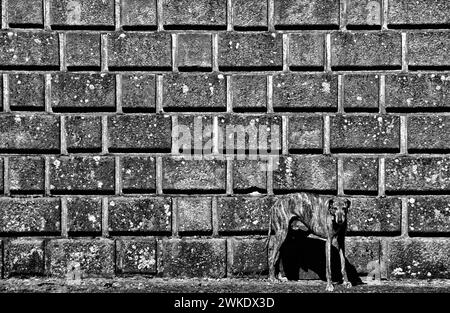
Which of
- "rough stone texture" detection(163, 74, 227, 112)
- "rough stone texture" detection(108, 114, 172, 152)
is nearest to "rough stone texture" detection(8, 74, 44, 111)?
"rough stone texture" detection(108, 114, 172, 152)

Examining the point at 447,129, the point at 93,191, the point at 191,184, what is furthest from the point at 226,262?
the point at 447,129

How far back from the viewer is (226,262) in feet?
20.2

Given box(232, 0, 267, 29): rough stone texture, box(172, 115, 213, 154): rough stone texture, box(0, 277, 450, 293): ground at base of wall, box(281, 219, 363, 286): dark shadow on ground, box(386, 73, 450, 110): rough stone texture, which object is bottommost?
box(0, 277, 450, 293): ground at base of wall

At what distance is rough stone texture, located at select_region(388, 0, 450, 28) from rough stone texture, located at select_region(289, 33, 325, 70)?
0.63m

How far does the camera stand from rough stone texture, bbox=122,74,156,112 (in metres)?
6.11

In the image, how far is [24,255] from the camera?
6.16 m

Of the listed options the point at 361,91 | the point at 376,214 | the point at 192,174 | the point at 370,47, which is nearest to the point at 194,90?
the point at 192,174

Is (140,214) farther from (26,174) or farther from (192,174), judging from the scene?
(26,174)

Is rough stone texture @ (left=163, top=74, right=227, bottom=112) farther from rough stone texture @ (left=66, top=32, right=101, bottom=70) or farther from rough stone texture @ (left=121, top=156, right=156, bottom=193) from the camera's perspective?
rough stone texture @ (left=66, top=32, right=101, bottom=70)

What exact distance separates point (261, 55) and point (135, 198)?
1.63 meters

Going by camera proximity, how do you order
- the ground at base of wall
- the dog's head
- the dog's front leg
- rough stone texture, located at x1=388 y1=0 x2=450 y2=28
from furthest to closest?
rough stone texture, located at x1=388 y1=0 x2=450 y2=28, the ground at base of wall, the dog's front leg, the dog's head

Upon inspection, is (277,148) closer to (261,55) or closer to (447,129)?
(261,55)

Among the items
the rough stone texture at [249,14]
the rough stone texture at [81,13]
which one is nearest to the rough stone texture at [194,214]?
the rough stone texture at [249,14]

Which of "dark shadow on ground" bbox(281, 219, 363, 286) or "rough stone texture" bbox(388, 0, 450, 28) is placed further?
"dark shadow on ground" bbox(281, 219, 363, 286)
